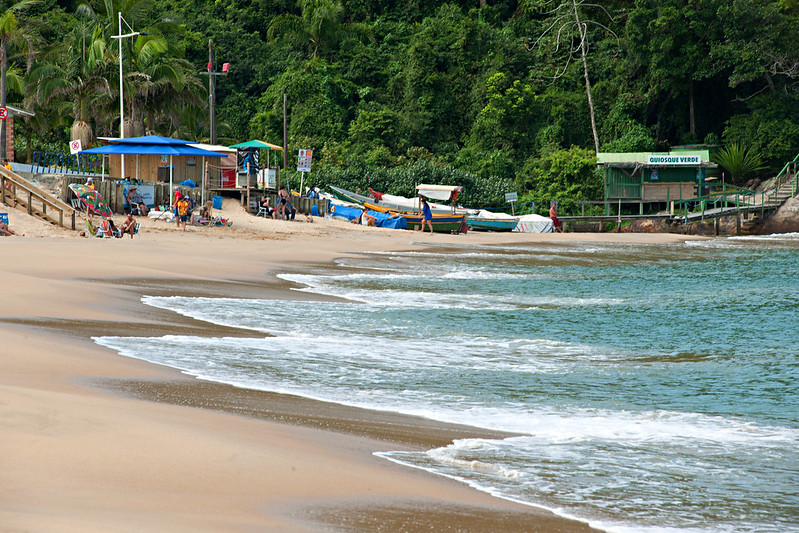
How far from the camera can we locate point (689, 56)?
4519 centimetres

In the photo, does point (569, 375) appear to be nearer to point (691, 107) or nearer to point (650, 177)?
point (650, 177)

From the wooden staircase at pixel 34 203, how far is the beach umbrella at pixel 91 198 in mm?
912

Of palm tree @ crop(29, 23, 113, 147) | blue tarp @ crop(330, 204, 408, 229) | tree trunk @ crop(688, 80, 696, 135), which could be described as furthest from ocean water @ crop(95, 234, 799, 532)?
tree trunk @ crop(688, 80, 696, 135)

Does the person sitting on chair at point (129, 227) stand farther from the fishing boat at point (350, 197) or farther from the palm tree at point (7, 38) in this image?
the fishing boat at point (350, 197)

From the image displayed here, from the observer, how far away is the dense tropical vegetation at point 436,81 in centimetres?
4025

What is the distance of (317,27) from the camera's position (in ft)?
181

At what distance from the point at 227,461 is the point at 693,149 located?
46579mm

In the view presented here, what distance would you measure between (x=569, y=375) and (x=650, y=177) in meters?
37.3

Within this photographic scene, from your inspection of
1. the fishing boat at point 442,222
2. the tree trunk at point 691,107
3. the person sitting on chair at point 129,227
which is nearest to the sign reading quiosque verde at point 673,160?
the tree trunk at point 691,107

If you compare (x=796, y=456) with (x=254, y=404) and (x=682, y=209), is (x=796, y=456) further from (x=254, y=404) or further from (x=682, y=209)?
(x=682, y=209)

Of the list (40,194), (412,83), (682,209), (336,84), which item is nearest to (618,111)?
(682,209)

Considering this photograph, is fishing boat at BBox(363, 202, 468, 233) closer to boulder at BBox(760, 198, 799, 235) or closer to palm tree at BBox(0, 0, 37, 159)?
palm tree at BBox(0, 0, 37, 159)

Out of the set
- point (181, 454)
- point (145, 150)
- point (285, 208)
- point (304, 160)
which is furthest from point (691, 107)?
point (181, 454)

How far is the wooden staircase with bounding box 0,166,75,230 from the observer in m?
22.2
